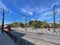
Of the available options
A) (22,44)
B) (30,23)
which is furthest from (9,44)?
(30,23)

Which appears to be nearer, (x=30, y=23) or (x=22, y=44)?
(x=22, y=44)

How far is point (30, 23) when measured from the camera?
404 ft

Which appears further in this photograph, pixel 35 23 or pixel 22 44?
pixel 35 23

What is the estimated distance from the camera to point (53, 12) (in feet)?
185

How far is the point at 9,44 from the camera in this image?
12766 millimetres

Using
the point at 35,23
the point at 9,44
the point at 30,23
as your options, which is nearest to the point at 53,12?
the point at 9,44

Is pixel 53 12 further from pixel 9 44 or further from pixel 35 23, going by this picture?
pixel 35 23

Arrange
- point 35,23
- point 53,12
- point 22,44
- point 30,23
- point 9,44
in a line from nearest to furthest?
point 22,44
point 9,44
point 53,12
point 35,23
point 30,23

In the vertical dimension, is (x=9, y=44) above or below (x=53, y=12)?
below

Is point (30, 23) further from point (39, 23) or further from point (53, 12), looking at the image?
point (53, 12)

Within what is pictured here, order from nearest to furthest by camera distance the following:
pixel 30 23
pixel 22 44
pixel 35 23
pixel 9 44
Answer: pixel 22 44
pixel 9 44
pixel 35 23
pixel 30 23

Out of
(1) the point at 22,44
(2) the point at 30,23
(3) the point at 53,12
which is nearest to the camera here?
(1) the point at 22,44

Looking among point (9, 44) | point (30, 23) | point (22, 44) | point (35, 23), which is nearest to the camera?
point (22, 44)

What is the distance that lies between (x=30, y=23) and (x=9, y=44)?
110380 millimetres
